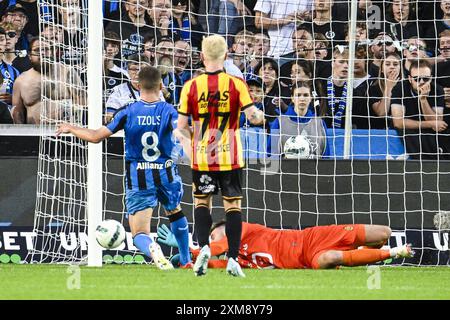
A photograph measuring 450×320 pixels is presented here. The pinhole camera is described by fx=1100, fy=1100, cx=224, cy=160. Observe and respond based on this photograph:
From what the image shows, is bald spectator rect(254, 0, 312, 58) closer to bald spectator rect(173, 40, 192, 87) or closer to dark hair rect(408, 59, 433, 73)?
bald spectator rect(173, 40, 192, 87)

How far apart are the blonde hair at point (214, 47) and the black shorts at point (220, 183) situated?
0.95 metres

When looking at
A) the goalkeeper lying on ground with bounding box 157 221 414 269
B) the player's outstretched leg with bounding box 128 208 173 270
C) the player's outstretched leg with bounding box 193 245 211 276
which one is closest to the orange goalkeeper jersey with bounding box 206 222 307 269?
the goalkeeper lying on ground with bounding box 157 221 414 269

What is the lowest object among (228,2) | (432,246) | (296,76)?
(432,246)

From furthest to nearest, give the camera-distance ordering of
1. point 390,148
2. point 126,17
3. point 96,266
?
point 126,17, point 390,148, point 96,266

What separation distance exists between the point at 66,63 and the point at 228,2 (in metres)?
2.98

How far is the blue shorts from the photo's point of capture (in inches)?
416

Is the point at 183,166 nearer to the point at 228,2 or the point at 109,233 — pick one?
the point at 109,233

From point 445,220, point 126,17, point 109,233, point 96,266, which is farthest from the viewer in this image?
point 126,17

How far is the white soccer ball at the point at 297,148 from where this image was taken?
12258mm

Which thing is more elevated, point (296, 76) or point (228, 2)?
point (228, 2)

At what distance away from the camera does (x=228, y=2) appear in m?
14.4

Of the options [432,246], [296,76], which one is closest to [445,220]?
[432,246]

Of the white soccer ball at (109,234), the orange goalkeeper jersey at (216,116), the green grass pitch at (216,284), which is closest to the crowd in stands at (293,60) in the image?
the white soccer ball at (109,234)

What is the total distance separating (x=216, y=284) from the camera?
828 cm
